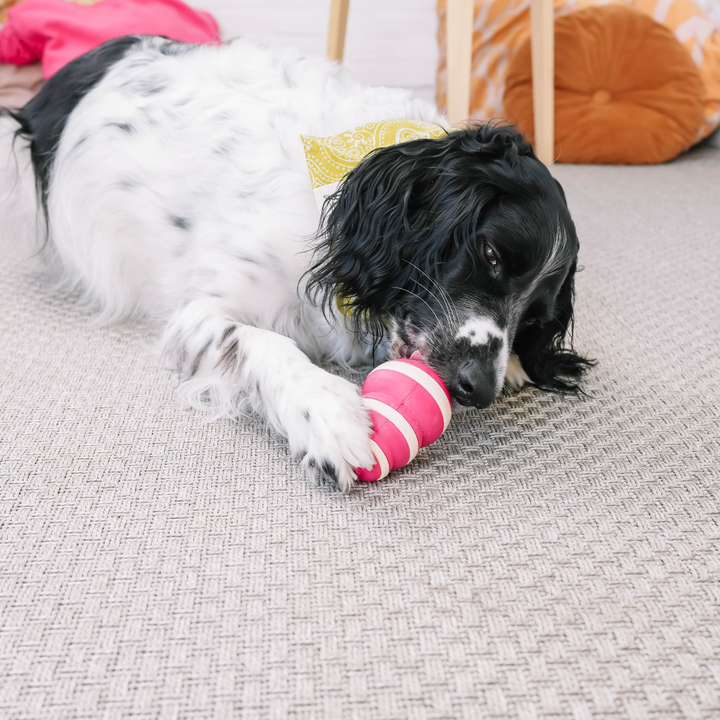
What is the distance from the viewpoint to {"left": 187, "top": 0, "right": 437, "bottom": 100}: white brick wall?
13.6 feet

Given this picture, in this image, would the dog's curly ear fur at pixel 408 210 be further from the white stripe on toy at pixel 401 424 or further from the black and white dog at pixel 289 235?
the white stripe on toy at pixel 401 424

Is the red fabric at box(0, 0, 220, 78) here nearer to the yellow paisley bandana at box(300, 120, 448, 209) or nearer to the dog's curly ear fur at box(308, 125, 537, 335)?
the yellow paisley bandana at box(300, 120, 448, 209)

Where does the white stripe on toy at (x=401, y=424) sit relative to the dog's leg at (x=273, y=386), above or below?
above

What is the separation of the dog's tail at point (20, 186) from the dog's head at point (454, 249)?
A: 3.87ft

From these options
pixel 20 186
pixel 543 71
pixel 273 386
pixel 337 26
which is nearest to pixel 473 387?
pixel 273 386

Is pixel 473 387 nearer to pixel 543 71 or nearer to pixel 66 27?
pixel 543 71

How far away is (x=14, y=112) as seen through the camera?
93.4 inches

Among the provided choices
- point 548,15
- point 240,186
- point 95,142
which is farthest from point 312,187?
point 548,15

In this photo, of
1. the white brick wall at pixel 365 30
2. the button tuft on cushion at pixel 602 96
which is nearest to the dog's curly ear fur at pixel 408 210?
the button tuft on cushion at pixel 602 96

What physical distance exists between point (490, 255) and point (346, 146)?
47 centimetres

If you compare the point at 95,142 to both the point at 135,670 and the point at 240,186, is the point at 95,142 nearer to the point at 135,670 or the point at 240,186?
the point at 240,186

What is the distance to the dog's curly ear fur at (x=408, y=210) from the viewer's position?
1497mm

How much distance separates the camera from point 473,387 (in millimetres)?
1397

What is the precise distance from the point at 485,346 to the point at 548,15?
8.32 ft
